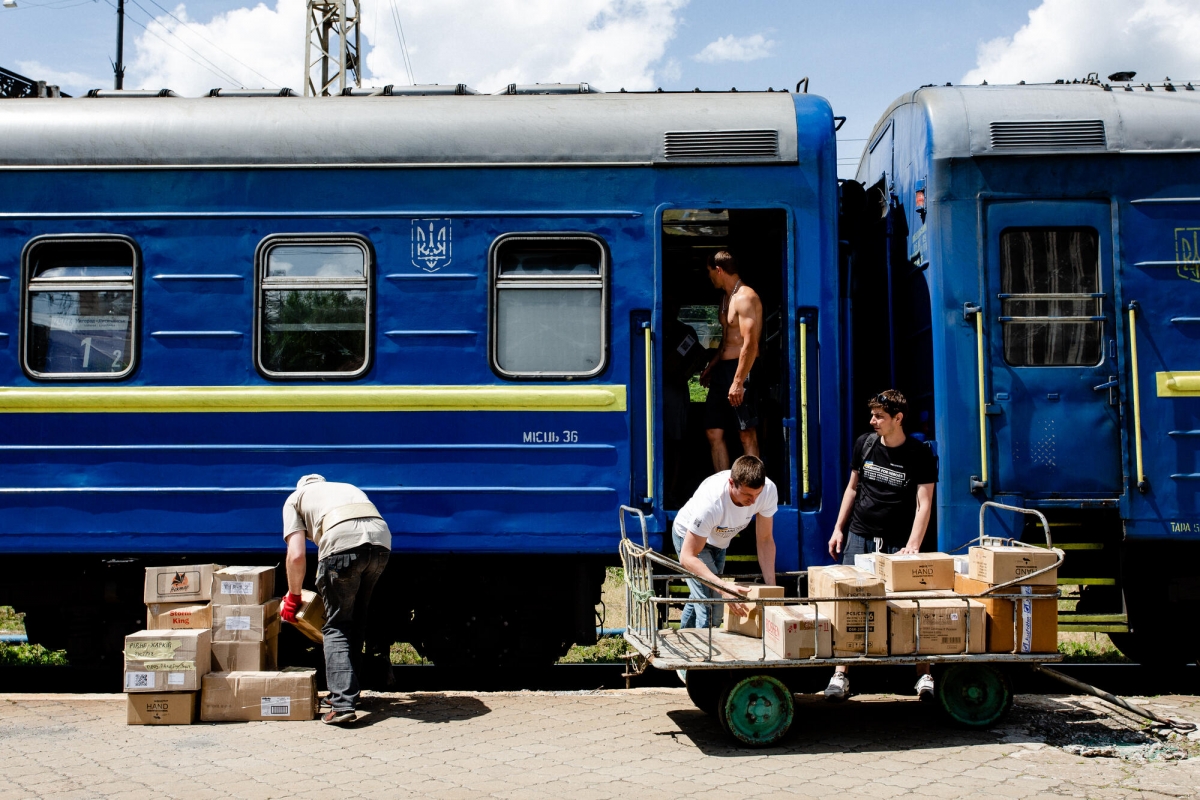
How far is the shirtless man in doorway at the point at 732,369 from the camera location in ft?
21.1

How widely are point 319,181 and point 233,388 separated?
4.75 feet

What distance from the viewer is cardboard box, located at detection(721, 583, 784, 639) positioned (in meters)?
5.43

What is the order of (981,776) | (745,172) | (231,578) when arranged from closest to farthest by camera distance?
(981,776) → (231,578) → (745,172)

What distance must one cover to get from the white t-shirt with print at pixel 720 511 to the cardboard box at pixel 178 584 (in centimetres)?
295

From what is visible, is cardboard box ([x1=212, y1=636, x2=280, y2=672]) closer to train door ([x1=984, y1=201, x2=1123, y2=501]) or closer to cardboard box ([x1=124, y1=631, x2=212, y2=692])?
cardboard box ([x1=124, y1=631, x2=212, y2=692])

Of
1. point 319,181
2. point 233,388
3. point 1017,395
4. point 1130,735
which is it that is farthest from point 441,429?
point 1130,735

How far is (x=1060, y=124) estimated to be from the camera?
20.8ft

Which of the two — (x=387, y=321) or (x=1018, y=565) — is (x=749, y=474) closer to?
(x=1018, y=565)

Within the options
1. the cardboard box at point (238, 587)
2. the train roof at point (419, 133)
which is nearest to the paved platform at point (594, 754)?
the cardboard box at point (238, 587)

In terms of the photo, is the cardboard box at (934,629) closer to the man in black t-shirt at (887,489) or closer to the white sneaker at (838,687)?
the white sneaker at (838,687)

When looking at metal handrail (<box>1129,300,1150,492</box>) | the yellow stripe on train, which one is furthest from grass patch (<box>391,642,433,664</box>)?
metal handrail (<box>1129,300,1150,492</box>)

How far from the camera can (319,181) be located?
21.2ft

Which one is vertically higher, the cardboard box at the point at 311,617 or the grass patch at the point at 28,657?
the cardboard box at the point at 311,617

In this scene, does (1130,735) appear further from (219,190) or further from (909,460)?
(219,190)
